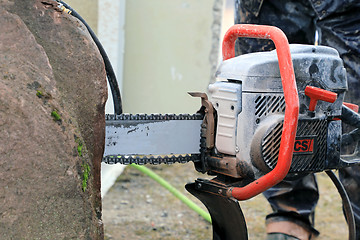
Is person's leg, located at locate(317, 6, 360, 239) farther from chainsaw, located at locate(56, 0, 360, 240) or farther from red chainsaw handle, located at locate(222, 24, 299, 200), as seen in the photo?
red chainsaw handle, located at locate(222, 24, 299, 200)

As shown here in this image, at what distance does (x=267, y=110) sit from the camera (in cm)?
159

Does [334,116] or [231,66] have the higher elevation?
[231,66]

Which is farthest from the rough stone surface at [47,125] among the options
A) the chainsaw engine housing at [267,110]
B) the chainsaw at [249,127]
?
the chainsaw engine housing at [267,110]

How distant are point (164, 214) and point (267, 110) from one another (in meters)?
1.91

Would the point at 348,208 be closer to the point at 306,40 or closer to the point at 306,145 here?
the point at 306,145

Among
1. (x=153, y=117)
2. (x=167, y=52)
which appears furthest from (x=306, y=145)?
(x=167, y=52)

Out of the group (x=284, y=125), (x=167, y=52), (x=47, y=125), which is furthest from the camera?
(x=167, y=52)

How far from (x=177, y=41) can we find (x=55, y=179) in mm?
3436

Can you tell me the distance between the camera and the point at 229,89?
159 centimetres

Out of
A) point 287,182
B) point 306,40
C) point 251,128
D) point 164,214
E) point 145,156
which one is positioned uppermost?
point 306,40

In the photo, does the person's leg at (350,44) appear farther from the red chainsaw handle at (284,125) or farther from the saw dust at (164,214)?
the saw dust at (164,214)

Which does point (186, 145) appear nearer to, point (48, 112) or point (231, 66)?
point (231, 66)

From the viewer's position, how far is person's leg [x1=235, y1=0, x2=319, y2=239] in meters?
2.28

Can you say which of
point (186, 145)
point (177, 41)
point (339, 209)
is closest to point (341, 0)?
point (186, 145)
